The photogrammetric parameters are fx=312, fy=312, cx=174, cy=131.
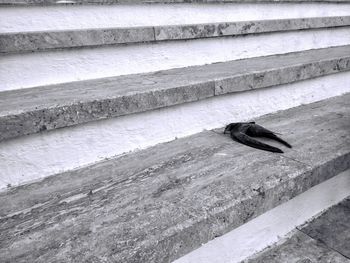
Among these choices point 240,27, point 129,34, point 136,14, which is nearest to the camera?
point 129,34

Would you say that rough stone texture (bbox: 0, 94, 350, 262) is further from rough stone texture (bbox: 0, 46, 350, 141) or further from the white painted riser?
the white painted riser

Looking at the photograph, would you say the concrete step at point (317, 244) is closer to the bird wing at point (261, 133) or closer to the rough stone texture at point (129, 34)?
the bird wing at point (261, 133)

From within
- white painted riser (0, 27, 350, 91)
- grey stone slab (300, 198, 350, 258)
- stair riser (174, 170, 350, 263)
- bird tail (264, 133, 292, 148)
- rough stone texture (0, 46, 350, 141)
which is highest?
white painted riser (0, 27, 350, 91)

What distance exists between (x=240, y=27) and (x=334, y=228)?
115 centimetres

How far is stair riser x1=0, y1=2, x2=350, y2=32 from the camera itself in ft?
4.24

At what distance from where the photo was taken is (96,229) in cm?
78

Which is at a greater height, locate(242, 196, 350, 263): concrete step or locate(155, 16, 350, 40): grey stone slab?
locate(155, 16, 350, 40): grey stone slab

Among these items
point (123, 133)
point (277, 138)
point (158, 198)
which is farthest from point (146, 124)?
point (277, 138)

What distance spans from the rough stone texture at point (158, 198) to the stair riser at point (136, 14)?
67 cm

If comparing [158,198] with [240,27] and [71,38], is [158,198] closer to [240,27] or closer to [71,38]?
[71,38]

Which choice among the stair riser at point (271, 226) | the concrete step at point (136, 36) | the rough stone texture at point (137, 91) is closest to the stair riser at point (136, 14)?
the concrete step at point (136, 36)

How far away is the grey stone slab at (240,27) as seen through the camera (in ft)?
5.02

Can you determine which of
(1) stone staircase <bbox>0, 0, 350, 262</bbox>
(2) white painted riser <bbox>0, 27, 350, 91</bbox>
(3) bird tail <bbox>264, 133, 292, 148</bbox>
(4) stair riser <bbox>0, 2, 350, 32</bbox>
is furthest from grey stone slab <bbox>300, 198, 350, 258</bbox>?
(4) stair riser <bbox>0, 2, 350, 32</bbox>

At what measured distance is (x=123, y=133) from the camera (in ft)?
3.82
